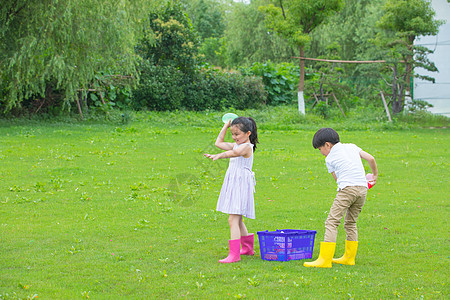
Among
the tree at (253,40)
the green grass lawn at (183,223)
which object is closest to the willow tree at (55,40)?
the green grass lawn at (183,223)

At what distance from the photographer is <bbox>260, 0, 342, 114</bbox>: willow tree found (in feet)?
77.7

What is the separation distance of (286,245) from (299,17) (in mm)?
20314

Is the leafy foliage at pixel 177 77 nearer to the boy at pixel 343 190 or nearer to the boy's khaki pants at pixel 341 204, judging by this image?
the boy at pixel 343 190

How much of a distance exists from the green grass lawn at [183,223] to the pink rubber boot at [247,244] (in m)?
0.10

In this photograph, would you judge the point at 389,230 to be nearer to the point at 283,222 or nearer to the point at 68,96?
the point at 283,222

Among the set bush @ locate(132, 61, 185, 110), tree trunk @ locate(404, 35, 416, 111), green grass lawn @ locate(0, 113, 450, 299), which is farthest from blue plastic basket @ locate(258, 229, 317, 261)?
bush @ locate(132, 61, 185, 110)

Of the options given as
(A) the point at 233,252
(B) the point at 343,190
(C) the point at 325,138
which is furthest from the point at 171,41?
(B) the point at 343,190

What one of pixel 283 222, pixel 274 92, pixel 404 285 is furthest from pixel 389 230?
pixel 274 92

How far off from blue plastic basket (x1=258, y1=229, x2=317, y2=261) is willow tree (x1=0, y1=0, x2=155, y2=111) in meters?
13.8

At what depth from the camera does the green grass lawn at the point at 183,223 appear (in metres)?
4.93

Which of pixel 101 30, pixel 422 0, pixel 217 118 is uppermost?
pixel 422 0

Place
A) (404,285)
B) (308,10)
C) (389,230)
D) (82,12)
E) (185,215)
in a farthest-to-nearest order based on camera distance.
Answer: (308,10) < (82,12) < (185,215) < (389,230) < (404,285)

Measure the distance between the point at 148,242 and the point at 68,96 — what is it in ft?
46.2

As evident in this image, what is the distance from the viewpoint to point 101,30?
19.1 meters
